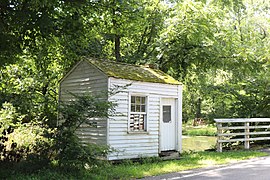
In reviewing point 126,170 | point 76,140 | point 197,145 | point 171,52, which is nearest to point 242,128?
point 171,52

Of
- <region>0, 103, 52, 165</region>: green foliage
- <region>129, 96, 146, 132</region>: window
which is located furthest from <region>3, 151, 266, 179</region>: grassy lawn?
<region>129, 96, 146, 132</region>: window

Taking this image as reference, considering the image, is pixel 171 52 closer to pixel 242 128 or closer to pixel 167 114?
pixel 167 114

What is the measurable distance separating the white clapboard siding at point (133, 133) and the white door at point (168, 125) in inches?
12.9

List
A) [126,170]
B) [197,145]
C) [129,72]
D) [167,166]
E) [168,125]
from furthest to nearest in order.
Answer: [197,145] → [168,125] → [129,72] → [167,166] → [126,170]

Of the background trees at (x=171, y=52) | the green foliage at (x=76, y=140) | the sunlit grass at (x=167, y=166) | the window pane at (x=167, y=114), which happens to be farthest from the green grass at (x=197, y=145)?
the green foliage at (x=76, y=140)

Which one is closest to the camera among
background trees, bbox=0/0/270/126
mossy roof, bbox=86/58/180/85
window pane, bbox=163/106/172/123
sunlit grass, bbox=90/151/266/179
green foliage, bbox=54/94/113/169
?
green foliage, bbox=54/94/113/169

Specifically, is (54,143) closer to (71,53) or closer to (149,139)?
(149,139)

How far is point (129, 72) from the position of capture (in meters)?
11.5

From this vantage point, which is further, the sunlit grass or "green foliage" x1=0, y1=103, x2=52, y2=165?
the sunlit grass

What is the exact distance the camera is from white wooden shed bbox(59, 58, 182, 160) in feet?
34.1

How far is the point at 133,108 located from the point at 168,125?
2.02 meters

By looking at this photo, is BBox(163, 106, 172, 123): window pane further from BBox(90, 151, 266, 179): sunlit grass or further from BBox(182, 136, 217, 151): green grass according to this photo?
BBox(182, 136, 217, 151): green grass

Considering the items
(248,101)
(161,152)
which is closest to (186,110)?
(248,101)

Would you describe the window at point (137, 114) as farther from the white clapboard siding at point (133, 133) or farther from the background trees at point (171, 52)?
the background trees at point (171, 52)
